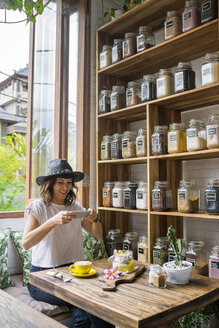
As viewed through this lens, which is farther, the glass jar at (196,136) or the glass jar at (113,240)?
the glass jar at (113,240)

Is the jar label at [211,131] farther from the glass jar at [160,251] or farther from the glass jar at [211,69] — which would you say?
the glass jar at [160,251]

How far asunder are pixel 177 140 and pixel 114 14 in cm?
151

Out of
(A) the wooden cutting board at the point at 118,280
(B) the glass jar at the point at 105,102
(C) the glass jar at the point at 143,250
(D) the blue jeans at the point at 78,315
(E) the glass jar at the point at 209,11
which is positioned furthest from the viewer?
(B) the glass jar at the point at 105,102

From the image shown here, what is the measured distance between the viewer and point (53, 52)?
310 centimetres

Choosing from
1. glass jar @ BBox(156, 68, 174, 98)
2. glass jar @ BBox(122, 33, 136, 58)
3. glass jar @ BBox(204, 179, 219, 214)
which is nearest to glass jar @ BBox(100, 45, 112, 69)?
glass jar @ BBox(122, 33, 136, 58)

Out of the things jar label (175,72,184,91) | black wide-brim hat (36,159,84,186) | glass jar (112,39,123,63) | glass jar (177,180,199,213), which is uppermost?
glass jar (112,39,123,63)

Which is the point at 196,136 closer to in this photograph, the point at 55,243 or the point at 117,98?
the point at 117,98

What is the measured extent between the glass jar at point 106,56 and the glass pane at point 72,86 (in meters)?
0.34

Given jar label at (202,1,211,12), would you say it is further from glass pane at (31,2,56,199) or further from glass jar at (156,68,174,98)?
glass pane at (31,2,56,199)

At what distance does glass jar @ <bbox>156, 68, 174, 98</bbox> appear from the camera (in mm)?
2439

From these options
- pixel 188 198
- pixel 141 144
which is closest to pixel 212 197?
pixel 188 198

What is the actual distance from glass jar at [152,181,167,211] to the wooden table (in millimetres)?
652

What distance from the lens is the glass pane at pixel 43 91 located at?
2.97 meters

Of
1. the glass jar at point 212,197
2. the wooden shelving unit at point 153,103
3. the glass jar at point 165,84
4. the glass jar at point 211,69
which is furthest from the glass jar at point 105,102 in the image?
the glass jar at point 212,197
